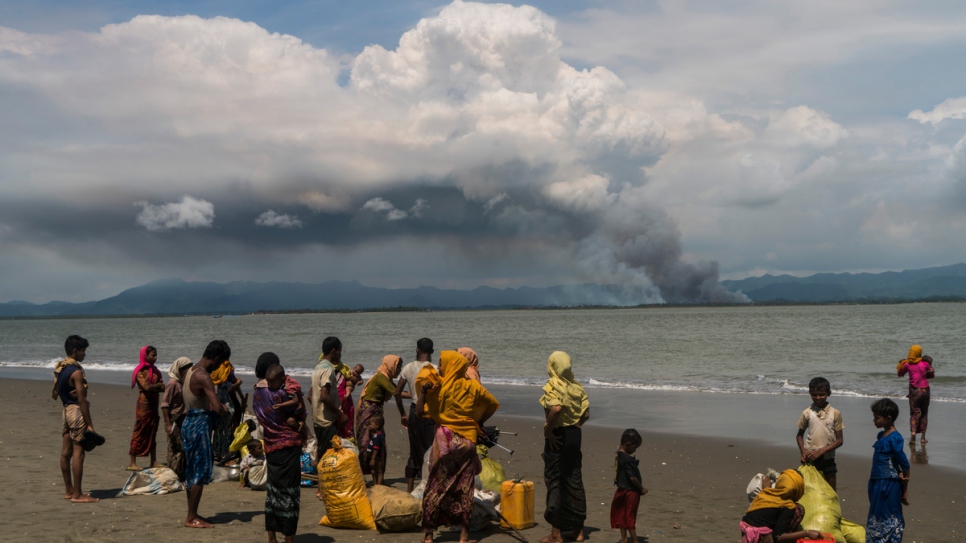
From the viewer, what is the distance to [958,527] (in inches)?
297

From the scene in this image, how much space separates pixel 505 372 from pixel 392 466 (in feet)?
67.8

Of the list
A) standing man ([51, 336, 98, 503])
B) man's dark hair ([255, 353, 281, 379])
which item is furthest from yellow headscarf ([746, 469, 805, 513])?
standing man ([51, 336, 98, 503])

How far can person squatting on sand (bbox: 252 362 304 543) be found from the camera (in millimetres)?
6285

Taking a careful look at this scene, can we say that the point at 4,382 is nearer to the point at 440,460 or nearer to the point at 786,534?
the point at 440,460

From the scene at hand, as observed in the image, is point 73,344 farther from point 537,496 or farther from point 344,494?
point 537,496

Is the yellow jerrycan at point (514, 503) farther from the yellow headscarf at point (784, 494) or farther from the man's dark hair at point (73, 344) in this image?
the man's dark hair at point (73, 344)

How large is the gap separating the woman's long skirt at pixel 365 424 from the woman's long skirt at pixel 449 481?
6.20ft

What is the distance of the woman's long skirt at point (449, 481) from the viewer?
6406 mm

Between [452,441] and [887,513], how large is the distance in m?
3.62

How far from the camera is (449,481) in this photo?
21.2 ft

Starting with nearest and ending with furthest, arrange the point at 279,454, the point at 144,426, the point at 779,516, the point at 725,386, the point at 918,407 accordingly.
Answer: the point at 779,516, the point at 279,454, the point at 144,426, the point at 918,407, the point at 725,386

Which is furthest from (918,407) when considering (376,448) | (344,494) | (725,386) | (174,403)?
(725,386)

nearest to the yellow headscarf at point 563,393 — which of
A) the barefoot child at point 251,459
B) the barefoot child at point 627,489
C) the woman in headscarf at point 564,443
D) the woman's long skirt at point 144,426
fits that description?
the woman in headscarf at point 564,443

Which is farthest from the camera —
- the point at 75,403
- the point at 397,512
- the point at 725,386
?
the point at 725,386
